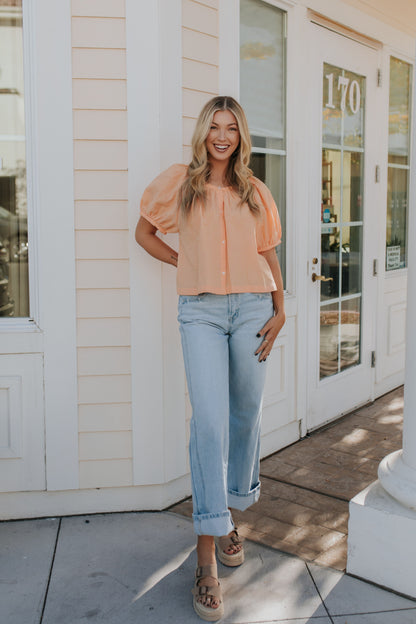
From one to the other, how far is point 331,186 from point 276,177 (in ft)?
1.82

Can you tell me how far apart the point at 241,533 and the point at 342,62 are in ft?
9.90

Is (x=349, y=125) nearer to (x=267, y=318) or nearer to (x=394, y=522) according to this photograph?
(x=267, y=318)

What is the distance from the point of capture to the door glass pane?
4.45 meters

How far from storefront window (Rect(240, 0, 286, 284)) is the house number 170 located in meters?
0.49

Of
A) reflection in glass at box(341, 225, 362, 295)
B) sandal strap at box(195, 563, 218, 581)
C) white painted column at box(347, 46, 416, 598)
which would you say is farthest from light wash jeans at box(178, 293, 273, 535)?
reflection in glass at box(341, 225, 362, 295)

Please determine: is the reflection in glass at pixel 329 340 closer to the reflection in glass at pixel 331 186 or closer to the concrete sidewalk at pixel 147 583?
the reflection in glass at pixel 331 186

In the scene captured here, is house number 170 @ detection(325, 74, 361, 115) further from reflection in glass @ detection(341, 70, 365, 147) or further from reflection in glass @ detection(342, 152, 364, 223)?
reflection in glass @ detection(342, 152, 364, 223)

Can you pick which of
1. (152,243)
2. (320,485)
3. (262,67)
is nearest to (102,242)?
(152,243)

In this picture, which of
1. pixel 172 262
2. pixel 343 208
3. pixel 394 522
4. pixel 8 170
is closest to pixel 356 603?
pixel 394 522

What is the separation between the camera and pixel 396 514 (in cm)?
258

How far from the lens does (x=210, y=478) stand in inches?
101

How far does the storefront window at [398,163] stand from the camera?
5.25m

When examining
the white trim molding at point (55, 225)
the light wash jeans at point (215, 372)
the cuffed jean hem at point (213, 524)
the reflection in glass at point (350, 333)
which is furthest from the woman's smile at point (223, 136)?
the reflection in glass at point (350, 333)

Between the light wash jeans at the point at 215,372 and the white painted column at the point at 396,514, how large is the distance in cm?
52
